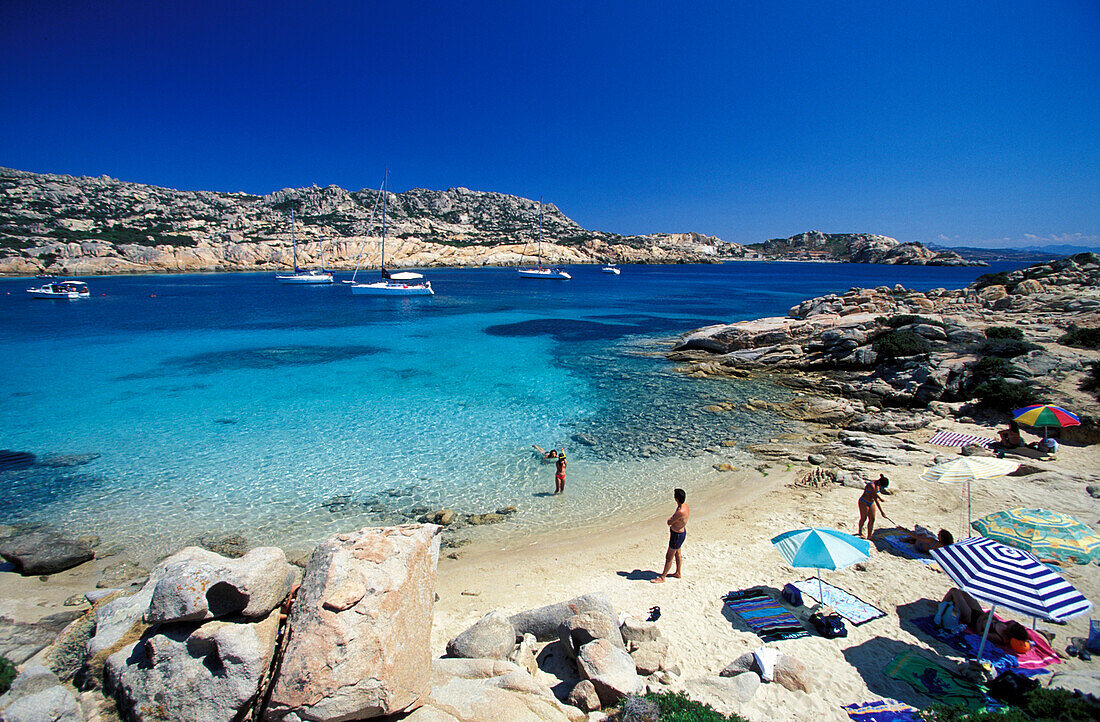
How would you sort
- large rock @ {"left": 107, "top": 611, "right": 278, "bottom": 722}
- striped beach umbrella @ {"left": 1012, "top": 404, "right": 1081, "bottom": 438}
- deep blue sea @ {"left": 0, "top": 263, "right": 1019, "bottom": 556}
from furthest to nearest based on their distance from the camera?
1. striped beach umbrella @ {"left": 1012, "top": 404, "right": 1081, "bottom": 438}
2. deep blue sea @ {"left": 0, "top": 263, "right": 1019, "bottom": 556}
3. large rock @ {"left": 107, "top": 611, "right": 278, "bottom": 722}

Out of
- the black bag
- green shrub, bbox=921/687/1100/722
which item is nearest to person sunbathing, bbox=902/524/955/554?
the black bag

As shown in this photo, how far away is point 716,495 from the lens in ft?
39.0

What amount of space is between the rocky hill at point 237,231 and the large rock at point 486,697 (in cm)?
11077

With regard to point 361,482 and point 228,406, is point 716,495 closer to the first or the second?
point 361,482

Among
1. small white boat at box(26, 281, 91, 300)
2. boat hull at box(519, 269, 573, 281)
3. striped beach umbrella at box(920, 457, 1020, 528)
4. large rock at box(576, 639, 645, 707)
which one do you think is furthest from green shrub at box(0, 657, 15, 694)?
boat hull at box(519, 269, 573, 281)

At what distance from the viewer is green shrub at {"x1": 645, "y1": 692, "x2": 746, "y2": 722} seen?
15.8ft

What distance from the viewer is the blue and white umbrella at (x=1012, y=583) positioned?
5161 mm

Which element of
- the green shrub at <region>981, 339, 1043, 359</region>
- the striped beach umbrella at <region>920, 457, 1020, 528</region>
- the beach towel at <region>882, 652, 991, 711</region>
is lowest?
the beach towel at <region>882, 652, 991, 711</region>

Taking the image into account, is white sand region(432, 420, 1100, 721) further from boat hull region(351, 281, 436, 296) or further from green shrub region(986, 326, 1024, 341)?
boat hull region(351, 281, 436, 296)

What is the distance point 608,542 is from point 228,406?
1635 centimetres

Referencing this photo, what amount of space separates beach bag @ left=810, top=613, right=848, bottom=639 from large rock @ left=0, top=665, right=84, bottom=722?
8536 millimetres

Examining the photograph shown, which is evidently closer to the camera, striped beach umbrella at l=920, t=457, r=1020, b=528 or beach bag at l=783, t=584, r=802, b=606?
beach bag at l=783, t=584, r=802, b=606

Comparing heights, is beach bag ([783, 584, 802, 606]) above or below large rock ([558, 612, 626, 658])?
below

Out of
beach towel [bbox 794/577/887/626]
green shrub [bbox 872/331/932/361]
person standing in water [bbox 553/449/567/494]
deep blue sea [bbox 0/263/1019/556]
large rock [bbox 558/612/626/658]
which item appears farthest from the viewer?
green shrub [bbox 872/331/932/361]
